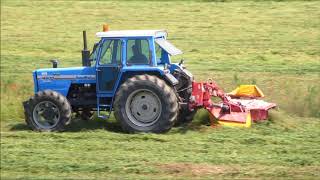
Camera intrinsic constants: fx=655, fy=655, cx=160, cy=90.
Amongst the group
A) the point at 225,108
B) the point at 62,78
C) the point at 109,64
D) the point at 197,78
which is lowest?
the point at 225,108

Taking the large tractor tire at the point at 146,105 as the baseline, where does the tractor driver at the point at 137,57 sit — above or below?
above

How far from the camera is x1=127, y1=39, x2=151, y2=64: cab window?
1072cm

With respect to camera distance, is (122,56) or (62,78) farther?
(62,78)

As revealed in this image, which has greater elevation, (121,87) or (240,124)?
(121,87)

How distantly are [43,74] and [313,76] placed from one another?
21.1ft

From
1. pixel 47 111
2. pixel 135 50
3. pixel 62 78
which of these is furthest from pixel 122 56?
pixel 47 111

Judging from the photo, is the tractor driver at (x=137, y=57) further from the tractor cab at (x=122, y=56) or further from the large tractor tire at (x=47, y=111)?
the large tractor tire at (x=47, y=111)

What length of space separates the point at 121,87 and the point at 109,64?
20.1 inches

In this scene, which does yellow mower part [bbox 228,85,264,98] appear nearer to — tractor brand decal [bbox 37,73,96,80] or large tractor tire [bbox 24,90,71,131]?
tractor brand decal [bbox 37,73,96,80]

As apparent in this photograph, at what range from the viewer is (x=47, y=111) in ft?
35.6

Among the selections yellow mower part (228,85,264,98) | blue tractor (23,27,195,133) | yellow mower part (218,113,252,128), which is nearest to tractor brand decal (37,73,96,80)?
blue tractor (23,27,195,133)

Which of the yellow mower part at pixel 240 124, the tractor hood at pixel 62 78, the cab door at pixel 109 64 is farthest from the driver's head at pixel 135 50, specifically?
the yellow mower part at pixel 240 124

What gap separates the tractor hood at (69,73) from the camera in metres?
11.0

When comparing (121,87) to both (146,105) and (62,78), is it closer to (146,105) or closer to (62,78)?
(146,105)
